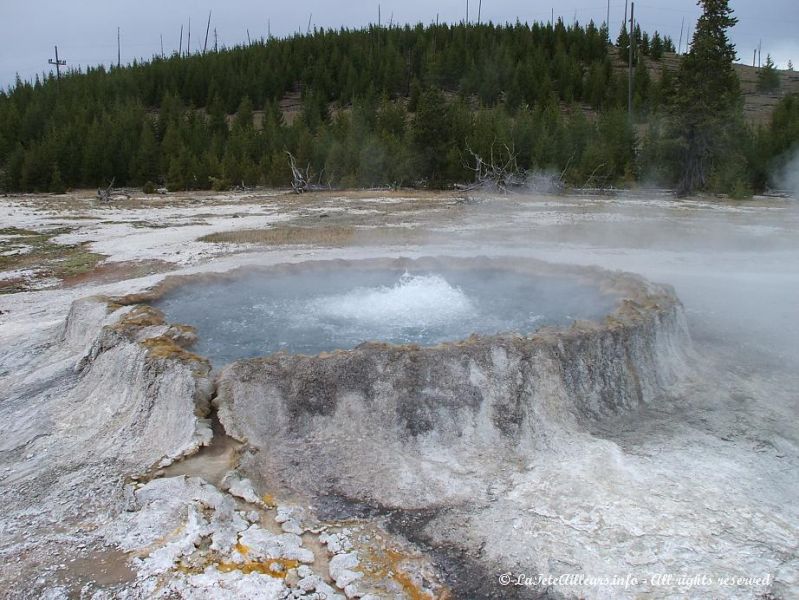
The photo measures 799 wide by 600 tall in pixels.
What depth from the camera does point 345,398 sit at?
205 inches

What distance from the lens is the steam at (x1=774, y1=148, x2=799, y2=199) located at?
995 inches

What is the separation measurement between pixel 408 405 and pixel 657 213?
622 inches

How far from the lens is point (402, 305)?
7.76 metres

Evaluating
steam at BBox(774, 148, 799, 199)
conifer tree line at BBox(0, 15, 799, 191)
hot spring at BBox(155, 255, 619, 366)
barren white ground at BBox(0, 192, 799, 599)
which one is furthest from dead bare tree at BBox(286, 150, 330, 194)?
barren white ground at BBox(0, 192, 799, 599)

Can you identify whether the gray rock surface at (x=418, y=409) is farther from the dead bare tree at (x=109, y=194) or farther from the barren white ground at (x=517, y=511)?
the dead bare tree at (x=109, y=194)

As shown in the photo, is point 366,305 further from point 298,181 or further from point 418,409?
point 298,181

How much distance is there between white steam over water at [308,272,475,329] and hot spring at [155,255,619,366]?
12mm

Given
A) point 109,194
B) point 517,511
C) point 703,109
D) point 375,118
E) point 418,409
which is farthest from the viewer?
point 375,118

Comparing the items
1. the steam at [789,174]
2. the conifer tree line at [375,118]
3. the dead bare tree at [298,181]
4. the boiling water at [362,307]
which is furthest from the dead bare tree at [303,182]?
the steam at [789,174]

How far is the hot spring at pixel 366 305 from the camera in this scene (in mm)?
6789

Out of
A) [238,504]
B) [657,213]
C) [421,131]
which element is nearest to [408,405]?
[238,504]

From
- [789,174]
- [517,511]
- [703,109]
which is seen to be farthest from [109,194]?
[789,174]

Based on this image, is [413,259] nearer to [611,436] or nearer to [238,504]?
[611,436]

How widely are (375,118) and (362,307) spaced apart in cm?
2751
